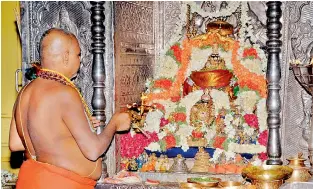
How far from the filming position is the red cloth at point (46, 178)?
367cm

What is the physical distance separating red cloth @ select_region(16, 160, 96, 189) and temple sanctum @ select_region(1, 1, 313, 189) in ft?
4.19

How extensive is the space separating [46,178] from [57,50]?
3.10ft

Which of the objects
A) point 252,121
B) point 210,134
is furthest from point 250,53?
point 210,134

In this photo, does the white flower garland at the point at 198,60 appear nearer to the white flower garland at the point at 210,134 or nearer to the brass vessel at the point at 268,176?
the white flower garland at the point at 210,134

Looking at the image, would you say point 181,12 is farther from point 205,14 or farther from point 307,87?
point 307,87

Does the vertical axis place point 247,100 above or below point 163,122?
above

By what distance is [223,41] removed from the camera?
657 centimetres

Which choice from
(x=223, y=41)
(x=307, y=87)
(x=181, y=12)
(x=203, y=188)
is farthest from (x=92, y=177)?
(x=181, y=12)

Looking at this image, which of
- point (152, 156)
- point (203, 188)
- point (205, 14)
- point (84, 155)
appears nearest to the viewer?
point (84, 155)

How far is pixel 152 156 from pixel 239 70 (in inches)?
61.7

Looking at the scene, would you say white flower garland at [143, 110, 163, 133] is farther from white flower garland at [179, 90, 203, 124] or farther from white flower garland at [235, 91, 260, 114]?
white flower garland at [235, 91, 260, 114]

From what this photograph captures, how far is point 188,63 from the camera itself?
659 centimetres

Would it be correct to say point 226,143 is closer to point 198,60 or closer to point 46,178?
point 198,60

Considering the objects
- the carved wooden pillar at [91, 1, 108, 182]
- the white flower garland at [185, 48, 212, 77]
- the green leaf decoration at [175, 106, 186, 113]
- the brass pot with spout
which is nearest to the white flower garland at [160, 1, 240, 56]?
the white flower garland at [185, 48, 212, 77]
